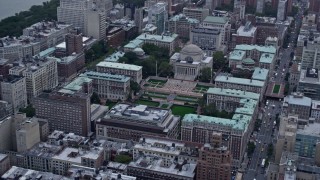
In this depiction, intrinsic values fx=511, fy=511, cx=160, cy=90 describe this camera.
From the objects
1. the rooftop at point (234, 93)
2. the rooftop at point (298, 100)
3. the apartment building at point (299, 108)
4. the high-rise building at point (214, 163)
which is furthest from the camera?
the rooftop at point (234, 93)

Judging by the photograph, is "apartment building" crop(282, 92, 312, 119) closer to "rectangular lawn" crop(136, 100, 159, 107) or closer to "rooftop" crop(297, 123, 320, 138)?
"rooftop" crop(297, 123, 320, 138)

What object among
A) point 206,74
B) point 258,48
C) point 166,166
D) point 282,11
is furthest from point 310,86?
point 282,11

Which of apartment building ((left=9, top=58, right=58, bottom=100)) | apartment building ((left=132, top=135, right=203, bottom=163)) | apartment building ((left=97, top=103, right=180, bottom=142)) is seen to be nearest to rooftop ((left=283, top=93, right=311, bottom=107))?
apartment building ((left=97, top=103, right=180, bottom=142))

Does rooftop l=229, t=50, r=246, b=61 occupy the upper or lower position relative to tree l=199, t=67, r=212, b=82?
upper

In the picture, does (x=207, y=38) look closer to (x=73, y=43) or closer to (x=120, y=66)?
(x=120, y=66)

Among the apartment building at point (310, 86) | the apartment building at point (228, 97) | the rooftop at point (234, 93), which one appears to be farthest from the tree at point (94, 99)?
the apartment building at point (310, 86)

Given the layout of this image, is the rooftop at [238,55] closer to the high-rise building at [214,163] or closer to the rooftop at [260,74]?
the rooftop at [260,74]

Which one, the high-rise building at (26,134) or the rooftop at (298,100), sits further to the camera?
the rooftop at (298,100)
